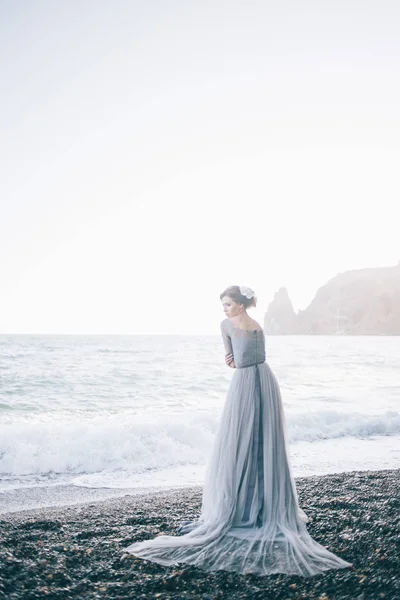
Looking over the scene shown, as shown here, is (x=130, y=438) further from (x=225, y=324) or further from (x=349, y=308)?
(x=349, y=308)

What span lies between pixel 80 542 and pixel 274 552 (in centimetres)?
166

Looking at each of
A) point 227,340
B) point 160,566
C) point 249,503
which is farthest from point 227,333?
point 160,566

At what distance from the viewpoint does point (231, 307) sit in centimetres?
415

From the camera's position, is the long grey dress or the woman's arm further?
the woman's arm

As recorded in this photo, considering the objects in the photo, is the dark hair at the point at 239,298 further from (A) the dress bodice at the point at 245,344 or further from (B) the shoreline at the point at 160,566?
(B) the shoreline at the point at 160,566

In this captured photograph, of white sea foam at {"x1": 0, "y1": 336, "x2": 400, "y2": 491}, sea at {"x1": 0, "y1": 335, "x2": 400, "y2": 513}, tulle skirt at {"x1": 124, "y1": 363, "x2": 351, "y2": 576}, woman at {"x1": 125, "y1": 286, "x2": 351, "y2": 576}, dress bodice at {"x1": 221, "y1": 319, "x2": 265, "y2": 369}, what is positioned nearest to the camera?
tulle skirt at {"x1": 124, "y1": 363, "x2": 351, "y2": 576}

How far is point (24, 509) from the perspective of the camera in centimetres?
614

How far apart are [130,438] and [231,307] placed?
6.91m

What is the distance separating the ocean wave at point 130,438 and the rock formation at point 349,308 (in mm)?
84932

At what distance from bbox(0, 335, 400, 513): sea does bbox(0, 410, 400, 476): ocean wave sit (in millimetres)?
23

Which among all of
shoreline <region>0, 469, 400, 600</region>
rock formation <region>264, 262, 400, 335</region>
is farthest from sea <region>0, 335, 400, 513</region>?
rock formation <region>264, 262, 400, 335</region>

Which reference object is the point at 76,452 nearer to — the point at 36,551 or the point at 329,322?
the point at 36,551

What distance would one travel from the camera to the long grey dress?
348 cm

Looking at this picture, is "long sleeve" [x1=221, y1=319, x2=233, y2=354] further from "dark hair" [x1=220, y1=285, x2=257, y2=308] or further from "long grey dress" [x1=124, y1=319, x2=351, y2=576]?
"dark hair" [x1=220, y1=285, x2=257, y2=308]
